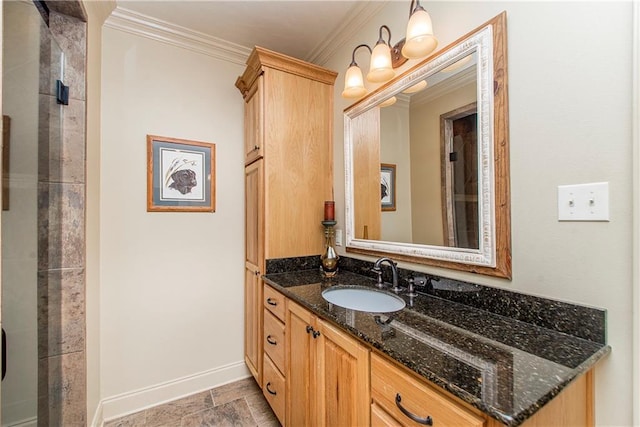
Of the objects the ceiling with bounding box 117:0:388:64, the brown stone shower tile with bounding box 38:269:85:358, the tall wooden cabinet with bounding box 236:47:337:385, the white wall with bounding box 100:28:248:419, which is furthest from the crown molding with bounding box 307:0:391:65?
the brown stone shower tile with bounding box 38:269:85:358

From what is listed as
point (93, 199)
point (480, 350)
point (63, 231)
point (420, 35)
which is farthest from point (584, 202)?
point (93, 199)

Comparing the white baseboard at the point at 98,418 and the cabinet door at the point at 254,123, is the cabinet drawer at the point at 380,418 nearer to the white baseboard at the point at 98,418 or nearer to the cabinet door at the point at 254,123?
the cabinet door at the point at 254,123

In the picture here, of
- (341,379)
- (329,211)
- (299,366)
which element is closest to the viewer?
(341,379)

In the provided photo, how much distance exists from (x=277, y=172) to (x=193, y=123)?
81 centimetres

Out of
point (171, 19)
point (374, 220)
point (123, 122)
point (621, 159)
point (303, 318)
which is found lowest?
point (303, 318)

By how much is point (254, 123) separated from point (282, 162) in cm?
39

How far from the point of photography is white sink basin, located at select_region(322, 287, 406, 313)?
4.49ft

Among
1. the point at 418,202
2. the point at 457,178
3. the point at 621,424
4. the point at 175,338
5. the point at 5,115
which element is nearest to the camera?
the point at 621,424

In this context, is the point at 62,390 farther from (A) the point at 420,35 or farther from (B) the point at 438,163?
(A) the point at 420,35

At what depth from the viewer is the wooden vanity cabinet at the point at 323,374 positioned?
0.95 metres

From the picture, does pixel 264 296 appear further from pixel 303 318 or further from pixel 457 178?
pixel 457 178

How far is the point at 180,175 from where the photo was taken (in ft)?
6.54

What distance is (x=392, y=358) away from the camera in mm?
793

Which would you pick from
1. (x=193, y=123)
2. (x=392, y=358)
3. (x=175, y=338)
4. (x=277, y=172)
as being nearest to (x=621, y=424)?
(x=392, y=358)
